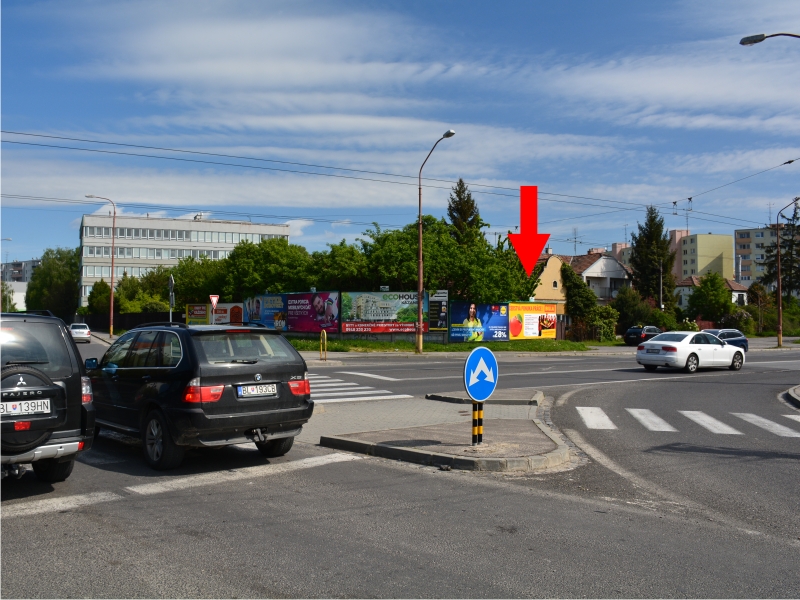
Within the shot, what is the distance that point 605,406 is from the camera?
14.7 meters

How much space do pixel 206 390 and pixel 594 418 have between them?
766 centimetres

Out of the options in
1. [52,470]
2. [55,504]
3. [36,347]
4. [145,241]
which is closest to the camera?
[55,504]

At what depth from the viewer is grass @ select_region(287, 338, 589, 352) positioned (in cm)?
3534

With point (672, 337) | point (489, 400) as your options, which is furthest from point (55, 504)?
point (672, 337)

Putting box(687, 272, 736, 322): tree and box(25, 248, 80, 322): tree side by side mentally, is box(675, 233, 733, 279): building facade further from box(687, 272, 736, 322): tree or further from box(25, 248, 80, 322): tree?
box(25, 248, 80, 322): tree

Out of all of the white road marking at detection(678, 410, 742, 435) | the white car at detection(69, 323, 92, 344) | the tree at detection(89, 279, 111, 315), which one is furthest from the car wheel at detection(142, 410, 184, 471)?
the tree at detection(89, 279, 111, 315)

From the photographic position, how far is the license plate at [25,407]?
603 cm

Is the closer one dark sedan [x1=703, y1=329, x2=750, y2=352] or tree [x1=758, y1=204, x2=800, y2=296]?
dark sedan [x1=703, y1=329, x2=750, y2=352]

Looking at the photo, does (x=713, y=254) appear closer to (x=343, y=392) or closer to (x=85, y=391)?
(x=343, y=392)

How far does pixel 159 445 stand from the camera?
7918mm

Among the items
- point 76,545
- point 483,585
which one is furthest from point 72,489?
point 483,585

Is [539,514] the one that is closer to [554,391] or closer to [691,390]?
[554,391]

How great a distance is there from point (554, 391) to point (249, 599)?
1418 centimetres

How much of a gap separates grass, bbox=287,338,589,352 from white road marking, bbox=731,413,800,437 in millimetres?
21995
